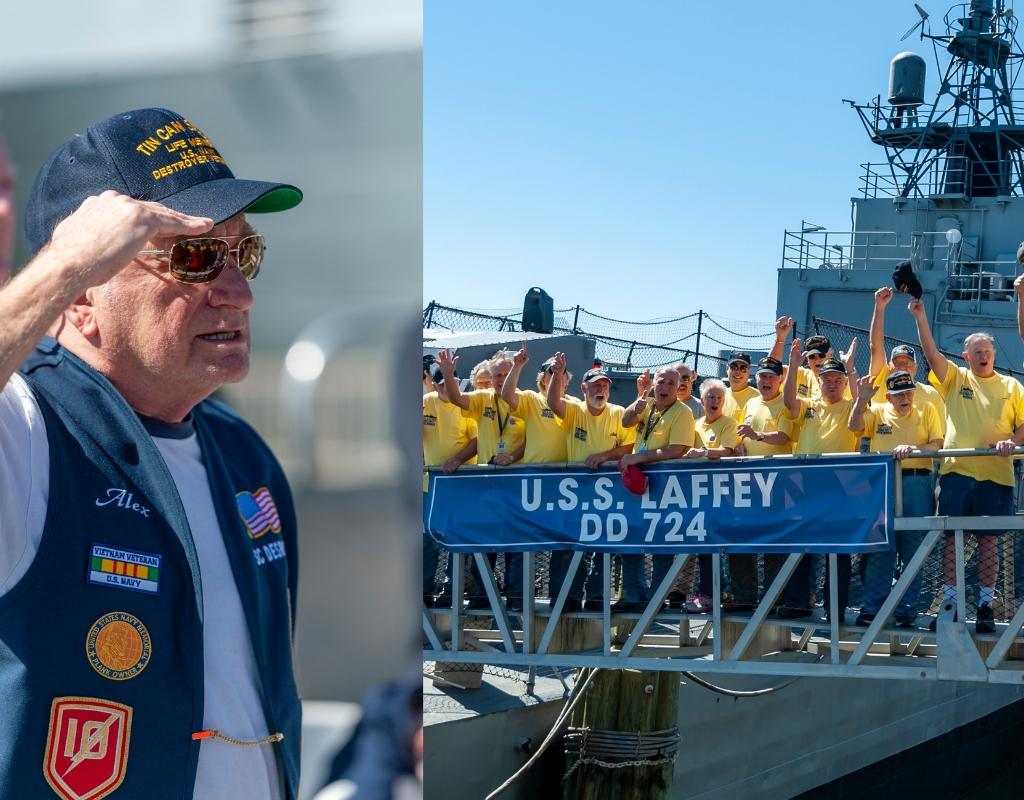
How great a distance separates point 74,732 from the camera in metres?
1.18

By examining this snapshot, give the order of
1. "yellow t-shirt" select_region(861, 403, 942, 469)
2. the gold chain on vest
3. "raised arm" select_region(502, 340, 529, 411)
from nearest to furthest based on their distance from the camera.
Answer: the gold chain on vest, "yellow t-shirt" select_region(861, 403, 942, 469), "raised arm" select_region(502, 340, 529, 411)

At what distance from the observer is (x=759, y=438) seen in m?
6.01

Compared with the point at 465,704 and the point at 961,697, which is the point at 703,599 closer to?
the point at 465,704

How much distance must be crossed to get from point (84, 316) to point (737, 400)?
567 cm

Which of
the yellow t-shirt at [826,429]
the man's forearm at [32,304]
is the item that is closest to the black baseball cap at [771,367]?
the yellow t-shirt at [826,429]

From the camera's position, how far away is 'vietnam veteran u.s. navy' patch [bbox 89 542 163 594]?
3.85 feet

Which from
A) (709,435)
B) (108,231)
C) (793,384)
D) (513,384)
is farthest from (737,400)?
(108,231)

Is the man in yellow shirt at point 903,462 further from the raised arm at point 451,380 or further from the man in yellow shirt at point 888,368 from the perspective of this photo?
the raised arm at point 451,380

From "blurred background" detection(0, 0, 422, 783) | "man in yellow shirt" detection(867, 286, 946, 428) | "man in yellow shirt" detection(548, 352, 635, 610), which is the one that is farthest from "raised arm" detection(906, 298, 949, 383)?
"blurred background" detection(0, 0, 422, 783)

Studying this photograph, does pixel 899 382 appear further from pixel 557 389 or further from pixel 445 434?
pixel 445 434

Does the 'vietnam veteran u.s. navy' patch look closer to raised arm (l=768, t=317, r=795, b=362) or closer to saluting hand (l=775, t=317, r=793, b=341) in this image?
raised arm (l=768, t=317, r=795, b=362)

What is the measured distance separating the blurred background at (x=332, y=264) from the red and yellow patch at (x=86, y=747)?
0.26m

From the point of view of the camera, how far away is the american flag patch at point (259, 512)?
1.37 m

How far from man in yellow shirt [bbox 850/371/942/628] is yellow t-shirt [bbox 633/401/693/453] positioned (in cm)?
85
